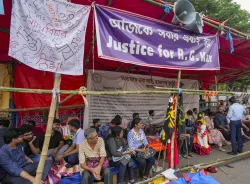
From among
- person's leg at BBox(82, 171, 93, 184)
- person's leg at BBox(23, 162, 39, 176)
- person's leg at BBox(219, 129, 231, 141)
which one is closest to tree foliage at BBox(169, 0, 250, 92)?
person's leg at BBox(219, 129, 231, 141)

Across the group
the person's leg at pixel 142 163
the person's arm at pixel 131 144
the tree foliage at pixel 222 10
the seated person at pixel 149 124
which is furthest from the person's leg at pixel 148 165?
the tree foliage at pixel 222 10

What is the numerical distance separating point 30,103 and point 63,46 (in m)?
3.48

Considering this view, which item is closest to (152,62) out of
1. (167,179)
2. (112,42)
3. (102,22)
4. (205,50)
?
(112,42)

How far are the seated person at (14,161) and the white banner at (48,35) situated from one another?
124 centimetres

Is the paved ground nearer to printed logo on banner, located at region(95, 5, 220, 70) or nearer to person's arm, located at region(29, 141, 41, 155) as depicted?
printed logo on banner, located at region(95, 5, 220, 70)

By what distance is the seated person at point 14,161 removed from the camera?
270 centimetres

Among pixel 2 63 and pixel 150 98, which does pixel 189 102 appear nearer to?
pixel 150 98

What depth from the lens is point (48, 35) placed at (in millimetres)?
2621

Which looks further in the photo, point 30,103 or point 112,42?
point 30,103

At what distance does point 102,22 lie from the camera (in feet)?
10.3

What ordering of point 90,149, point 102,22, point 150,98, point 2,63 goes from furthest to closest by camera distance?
point 150,98
point 2,63
point 90,149
point 102,22

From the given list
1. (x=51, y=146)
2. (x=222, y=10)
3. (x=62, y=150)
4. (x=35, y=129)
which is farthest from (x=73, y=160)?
(x=222, y=10)

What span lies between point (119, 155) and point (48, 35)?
8.06 feet

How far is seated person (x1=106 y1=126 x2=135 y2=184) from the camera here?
3.66 metres
